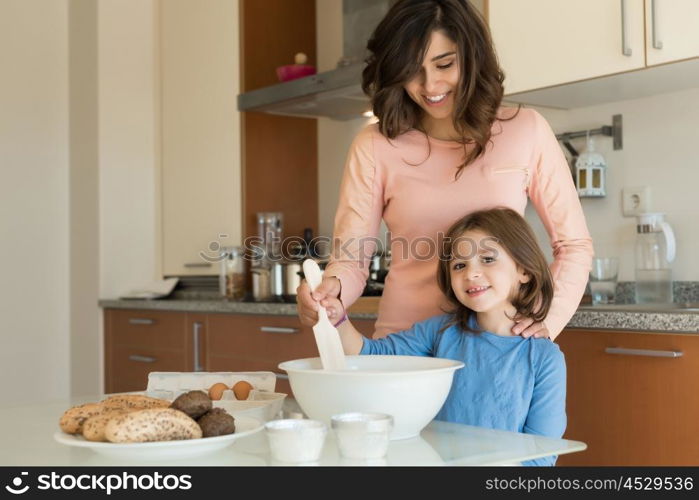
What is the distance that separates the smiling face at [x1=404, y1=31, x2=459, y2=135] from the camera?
5.38ft

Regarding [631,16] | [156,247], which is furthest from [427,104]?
[156,247]

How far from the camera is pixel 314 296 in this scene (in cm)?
143

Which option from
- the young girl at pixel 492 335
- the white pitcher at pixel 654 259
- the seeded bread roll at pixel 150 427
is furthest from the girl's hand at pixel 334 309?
the white pitcher at pixel 654 259

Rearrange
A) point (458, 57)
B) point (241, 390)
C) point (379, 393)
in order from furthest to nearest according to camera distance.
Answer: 1. point (458, 57)
2. point (241, 390)
3. point (379, 393)

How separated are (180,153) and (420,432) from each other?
118 inches

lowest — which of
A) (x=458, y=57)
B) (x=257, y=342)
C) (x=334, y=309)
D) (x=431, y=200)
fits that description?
(x=257, y=342)

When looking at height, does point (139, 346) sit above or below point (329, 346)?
below

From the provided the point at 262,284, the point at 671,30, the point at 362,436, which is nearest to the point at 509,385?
the point at 362,436

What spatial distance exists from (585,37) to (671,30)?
0.24 m

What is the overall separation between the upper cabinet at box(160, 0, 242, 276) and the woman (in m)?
1.96

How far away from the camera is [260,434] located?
115 cm

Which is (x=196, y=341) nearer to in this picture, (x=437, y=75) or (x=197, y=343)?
(x=197, y=343)

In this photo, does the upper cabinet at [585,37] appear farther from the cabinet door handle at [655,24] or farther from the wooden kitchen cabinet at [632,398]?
the wooden kitchen cabinet at [632,398]

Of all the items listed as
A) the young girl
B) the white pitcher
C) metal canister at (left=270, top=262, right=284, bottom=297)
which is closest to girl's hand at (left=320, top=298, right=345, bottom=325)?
the young girl
